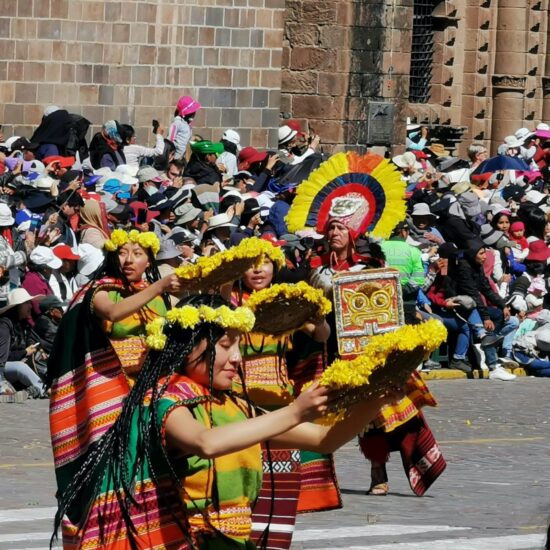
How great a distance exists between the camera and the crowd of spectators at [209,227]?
635 inches

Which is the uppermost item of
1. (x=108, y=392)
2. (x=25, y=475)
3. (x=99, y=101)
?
(x=99, y=101)

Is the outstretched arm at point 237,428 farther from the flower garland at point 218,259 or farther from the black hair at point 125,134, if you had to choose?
the black hair at point 125,134

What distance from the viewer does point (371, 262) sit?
1171 centimetres

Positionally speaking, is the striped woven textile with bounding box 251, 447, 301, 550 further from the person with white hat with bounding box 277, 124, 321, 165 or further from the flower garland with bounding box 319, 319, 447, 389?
the person with white hat with bounding box 277, 124, 321, 165

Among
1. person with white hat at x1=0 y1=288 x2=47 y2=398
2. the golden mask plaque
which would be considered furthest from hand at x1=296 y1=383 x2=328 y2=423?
person with white hat at x1=0 y1=288 x2=47 y2=398

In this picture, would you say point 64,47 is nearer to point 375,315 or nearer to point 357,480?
point 357,480

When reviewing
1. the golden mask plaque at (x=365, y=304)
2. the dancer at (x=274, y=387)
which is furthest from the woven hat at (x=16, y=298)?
the dancer at (x=274, y=387)

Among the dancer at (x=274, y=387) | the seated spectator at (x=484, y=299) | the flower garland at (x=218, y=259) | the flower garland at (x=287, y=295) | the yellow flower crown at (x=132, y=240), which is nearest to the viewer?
the flower garland at (x=287, y=295)

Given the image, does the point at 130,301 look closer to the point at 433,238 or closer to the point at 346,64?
the point at 433,238

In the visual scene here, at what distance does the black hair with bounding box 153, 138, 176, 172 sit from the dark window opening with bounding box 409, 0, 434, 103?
14.6 m

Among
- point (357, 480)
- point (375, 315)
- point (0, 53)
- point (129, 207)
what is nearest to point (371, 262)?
point (375, 315)

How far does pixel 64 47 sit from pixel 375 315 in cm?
1421

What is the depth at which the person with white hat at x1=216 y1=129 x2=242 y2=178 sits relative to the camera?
2314 cm

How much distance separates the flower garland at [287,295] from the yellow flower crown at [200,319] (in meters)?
1.17
